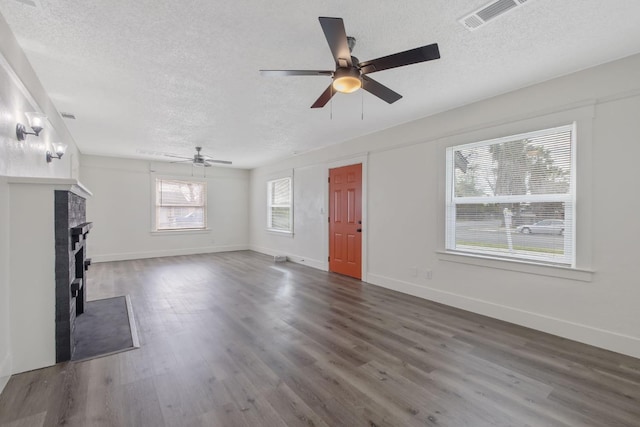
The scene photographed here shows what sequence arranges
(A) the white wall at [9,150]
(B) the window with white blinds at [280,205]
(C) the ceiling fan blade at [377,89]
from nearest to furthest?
(A) the white wall at [9,150] < (C) the ceiling fan blade at [377,89] < (B) the window with white blinds at [280,205]

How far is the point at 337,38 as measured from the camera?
1.77 m

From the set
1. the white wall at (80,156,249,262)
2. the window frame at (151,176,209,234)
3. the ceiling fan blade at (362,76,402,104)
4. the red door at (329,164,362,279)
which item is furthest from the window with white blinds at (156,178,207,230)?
the ceiling fan blade at (362,76,402,104)

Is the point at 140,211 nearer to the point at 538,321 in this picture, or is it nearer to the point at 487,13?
the point at 487,13

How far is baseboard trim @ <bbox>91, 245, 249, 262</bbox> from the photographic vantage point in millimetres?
6738

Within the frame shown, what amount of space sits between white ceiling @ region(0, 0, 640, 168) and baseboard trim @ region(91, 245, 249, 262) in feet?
12.8

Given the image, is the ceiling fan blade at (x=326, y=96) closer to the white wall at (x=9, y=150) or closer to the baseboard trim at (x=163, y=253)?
the white wall at (x=9, y=150)

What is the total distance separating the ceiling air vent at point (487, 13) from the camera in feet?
6.09

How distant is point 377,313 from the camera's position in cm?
346

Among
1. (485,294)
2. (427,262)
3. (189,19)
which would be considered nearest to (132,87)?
(189,19)

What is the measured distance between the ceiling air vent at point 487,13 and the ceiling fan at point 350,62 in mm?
496

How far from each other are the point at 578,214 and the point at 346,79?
8.57 ft

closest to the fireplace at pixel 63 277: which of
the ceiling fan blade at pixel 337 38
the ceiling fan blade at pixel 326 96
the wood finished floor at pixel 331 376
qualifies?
the wood finished floor at pixel 331 376

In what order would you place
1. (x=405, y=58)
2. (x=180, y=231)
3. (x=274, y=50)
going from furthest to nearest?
(x=180, y=231)
(x=274, y=50)
(x=405, y=58)

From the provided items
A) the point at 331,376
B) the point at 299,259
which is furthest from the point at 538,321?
the point at 299,259
